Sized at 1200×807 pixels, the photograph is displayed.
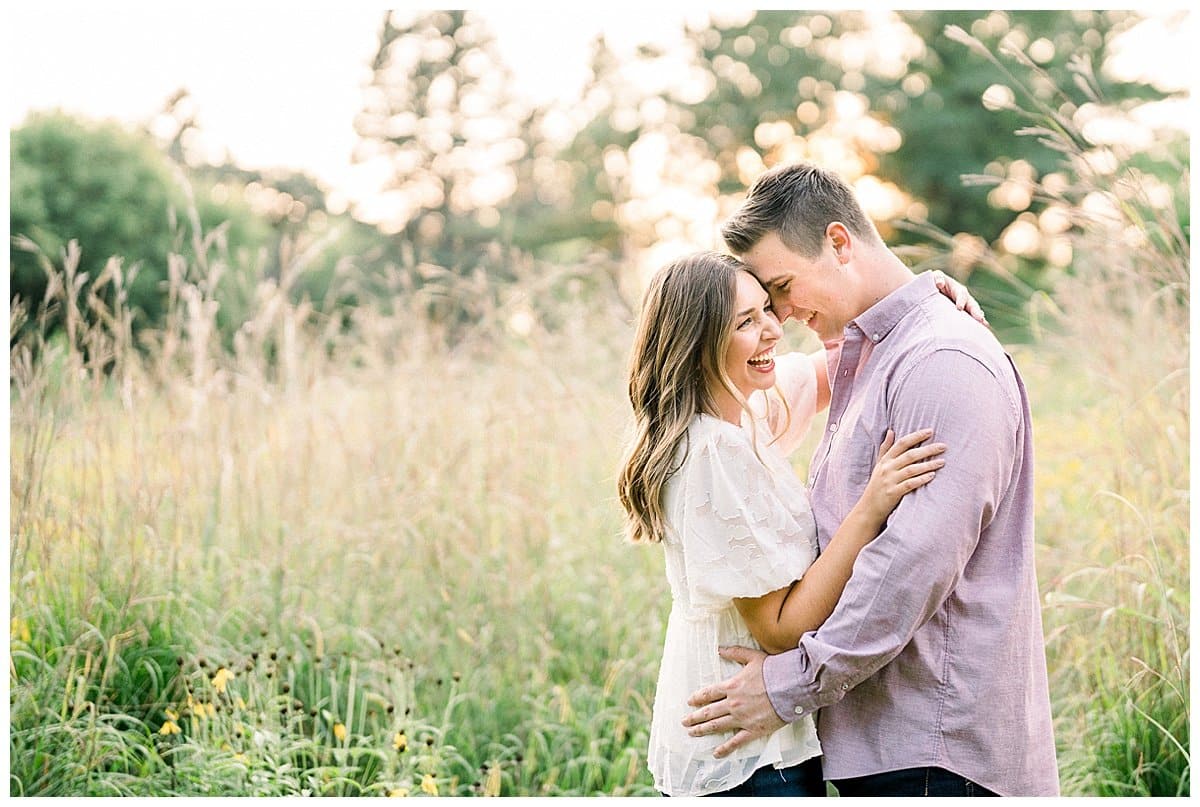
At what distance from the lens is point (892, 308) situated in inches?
87.0

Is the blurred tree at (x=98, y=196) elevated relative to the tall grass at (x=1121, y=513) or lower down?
elevated

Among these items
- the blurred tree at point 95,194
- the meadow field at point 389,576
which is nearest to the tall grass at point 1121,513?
the meadow field at point 389,576

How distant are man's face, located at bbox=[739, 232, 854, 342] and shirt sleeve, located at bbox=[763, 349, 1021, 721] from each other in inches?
11.8

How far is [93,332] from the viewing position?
3.75m

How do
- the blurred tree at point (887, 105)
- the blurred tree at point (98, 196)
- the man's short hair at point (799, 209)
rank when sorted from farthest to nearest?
→ 1. the blurred tree at point (887, 105)
2. the blurred tree at point (98, 196)
3. the man's short hair at point (799, 209)

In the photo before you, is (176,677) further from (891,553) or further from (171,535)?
(891,553)

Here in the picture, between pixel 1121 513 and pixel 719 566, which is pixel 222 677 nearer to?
pixel 719 566

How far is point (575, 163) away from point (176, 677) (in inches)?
683

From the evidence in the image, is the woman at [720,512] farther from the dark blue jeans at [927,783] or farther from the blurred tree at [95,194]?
the blurred tree at [95,194]

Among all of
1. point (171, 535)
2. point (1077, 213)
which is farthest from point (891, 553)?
point (171, 535)

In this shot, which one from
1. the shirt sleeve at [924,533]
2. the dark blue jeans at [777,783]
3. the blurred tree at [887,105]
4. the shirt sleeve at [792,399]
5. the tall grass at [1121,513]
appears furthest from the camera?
the blurred tree at [887,105]

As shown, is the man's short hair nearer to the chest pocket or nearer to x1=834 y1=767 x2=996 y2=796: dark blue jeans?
the chest pocket

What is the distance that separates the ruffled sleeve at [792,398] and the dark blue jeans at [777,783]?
0.75m

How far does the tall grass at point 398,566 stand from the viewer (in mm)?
3262
